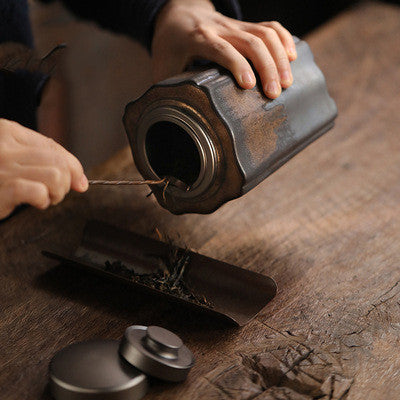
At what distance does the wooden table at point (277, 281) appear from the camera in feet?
2.64

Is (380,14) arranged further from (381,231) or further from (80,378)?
(80,378)

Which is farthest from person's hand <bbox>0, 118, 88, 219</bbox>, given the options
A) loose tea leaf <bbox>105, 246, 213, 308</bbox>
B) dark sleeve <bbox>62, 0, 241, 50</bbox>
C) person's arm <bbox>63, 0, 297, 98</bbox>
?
dark sleeve <bbox>62, 0, 241, 50</bbox>

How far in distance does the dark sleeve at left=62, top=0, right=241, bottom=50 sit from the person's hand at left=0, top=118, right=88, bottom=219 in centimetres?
46

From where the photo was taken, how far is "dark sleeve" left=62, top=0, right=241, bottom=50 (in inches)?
47.0

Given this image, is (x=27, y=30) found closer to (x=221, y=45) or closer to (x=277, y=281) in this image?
(x=221, y=45)

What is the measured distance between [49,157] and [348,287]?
50 cm

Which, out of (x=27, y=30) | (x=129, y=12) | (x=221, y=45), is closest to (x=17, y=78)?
(x=27, y=30)

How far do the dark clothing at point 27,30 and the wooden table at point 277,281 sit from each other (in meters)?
0.19

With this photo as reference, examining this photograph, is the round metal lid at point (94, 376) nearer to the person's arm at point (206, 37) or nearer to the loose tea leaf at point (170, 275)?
the loose tea leaf at point (170, 275)

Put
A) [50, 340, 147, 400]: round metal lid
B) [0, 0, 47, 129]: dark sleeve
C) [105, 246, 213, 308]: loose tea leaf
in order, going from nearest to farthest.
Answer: [50, 340, 147, 400]: round metal lid → [105, 246, 213, 308]: loose tea leaf → [0, 0, 47, 129]: dark sleeve

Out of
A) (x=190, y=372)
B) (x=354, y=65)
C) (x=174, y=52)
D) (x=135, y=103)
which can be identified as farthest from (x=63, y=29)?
(x=190, y=372)

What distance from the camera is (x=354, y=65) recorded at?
1693 mm

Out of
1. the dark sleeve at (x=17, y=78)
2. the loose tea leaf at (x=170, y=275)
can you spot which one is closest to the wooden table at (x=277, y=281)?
the loose tea leaf at (x=170, y=275)

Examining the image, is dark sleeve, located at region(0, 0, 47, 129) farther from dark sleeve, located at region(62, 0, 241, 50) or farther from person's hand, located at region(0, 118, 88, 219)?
person's hand, located at region(0, 118, 88, 219)
